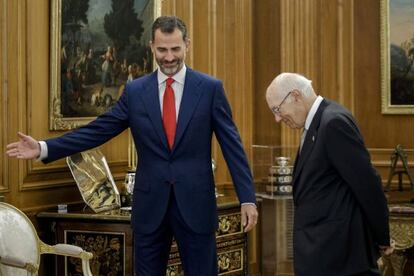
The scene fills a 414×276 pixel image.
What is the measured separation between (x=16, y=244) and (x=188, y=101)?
1.32 m

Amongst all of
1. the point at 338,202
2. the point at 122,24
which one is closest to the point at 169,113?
the point at 338,202

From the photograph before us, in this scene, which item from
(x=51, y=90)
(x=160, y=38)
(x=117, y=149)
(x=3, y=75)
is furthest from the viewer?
(x=117, y=149)

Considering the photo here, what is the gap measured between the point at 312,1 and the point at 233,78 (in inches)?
38.8

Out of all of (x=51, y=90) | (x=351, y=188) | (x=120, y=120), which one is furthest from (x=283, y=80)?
(x=51, y=90)

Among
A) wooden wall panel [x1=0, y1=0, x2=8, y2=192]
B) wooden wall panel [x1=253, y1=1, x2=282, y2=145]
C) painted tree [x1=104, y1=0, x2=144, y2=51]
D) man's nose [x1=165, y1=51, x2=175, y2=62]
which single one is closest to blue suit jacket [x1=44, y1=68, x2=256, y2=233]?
man's nose [x1=165, y1=51, x2=175, y2=62]

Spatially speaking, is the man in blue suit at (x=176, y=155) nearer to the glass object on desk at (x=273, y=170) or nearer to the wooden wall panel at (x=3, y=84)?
the wooden wall panel at (x=3, y=84)

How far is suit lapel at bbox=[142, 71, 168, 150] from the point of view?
12.8 feet

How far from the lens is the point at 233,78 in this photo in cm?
708

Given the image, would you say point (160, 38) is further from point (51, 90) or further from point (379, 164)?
point (379, 164)

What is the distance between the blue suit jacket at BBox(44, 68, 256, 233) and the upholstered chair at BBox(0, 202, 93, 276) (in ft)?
1.89

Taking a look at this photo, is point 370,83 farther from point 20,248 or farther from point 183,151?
point 20,248

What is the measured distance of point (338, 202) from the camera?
3213mm

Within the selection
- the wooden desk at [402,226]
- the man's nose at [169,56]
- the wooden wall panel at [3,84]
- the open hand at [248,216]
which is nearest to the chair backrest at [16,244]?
the wooden wall panel at [3,84]

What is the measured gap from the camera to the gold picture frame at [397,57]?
7.00 meters
